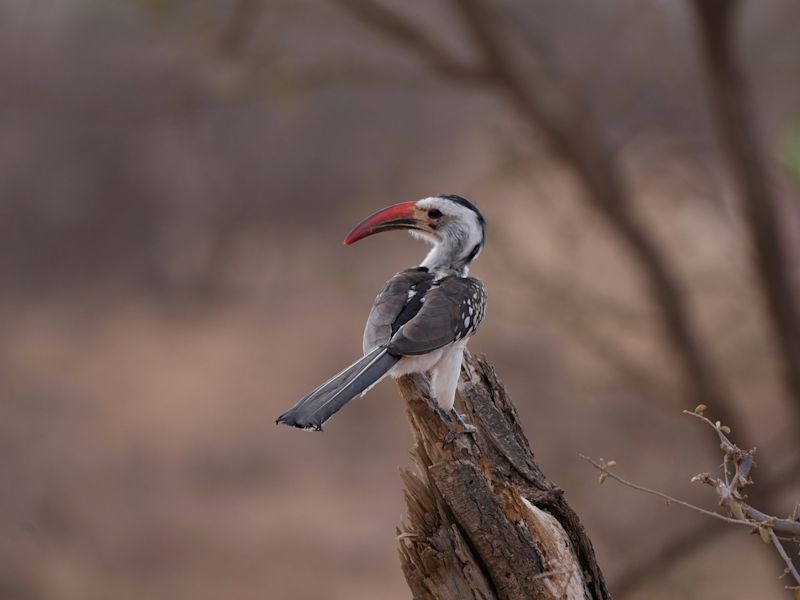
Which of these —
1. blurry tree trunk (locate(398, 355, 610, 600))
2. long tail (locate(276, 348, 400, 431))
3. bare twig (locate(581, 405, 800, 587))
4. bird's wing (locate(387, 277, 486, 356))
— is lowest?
bare twig (locate(581, 405, 800, 587))

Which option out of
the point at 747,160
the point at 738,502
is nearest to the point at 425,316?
the point at 738,502

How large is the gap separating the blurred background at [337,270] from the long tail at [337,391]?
346 centimetres

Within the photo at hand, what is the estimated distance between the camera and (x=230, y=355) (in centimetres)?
1118

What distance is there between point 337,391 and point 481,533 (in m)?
0.39

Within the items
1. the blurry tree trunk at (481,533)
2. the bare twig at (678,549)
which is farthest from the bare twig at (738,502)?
the bare twig at (678,549)

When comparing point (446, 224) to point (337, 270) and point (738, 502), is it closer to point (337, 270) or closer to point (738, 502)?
point (738, 502)

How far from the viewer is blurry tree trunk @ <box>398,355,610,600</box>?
2178mm

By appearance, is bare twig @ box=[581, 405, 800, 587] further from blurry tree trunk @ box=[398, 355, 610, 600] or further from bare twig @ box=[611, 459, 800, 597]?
bare twig @ box=[611, 459, 800, 597]

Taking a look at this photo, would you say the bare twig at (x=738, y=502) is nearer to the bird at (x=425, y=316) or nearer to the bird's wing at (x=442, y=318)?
the bird at (x=425, y=316)

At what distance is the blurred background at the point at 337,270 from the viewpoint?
251 inches

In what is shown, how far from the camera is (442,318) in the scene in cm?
267

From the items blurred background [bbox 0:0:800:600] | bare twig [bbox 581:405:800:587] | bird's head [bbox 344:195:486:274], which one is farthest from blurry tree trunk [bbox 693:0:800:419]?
bare twig [bbox 581:405:800:587]

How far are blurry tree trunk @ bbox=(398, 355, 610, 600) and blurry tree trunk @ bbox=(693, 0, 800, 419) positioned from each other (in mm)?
3519

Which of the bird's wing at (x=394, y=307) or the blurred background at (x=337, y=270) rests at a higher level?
the blurred background at (x=337, y=270)
